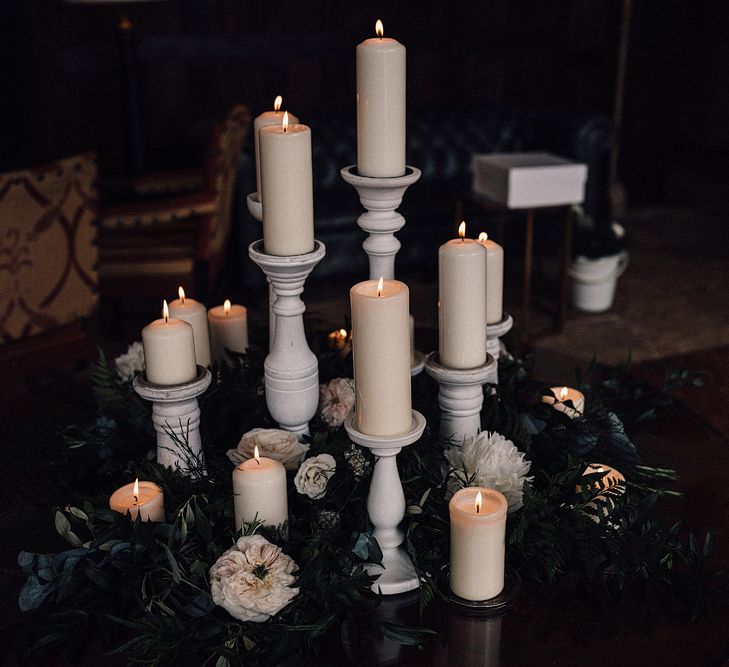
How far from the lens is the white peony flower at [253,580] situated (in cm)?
89

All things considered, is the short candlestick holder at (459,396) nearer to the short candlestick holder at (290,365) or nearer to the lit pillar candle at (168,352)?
the short candlestick holder at (290,365)

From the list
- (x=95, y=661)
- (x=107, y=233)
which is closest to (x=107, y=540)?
(x=95, y=661)

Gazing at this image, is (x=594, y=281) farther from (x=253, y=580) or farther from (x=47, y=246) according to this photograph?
(x=253, y=580)

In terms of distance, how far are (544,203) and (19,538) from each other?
2588 millimetres

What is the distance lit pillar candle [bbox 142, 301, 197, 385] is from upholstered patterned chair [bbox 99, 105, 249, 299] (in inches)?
78.9

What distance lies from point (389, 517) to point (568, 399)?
14.6 inches

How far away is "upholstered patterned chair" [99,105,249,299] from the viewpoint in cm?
305

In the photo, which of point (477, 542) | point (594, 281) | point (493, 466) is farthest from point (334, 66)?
point (477, 542)

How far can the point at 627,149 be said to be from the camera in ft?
19.4

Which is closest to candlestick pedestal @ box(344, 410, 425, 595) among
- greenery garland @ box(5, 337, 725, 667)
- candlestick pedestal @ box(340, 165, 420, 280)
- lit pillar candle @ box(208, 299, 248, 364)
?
greenery garland @ box(5, 337, 725, 667)

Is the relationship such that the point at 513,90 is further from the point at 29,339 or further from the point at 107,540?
the point at 107,540

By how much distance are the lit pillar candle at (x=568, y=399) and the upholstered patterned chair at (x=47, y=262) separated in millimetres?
1501

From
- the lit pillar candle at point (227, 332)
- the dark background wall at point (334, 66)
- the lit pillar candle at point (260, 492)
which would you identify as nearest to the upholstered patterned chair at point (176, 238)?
the dark background wall at point (334, 66)

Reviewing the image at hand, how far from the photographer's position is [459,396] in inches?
42.7
